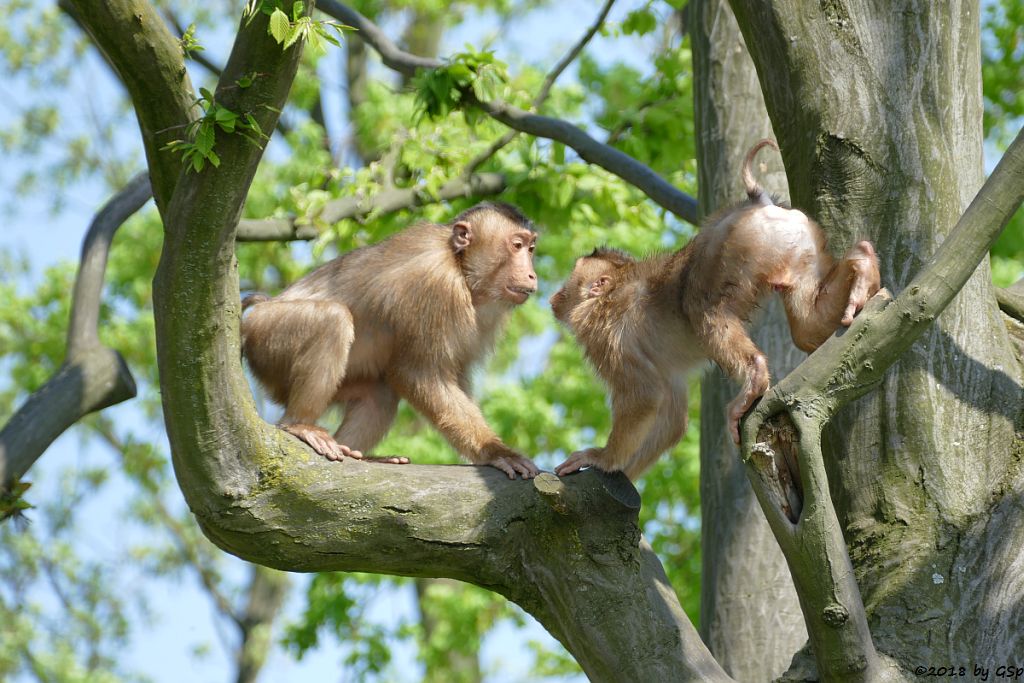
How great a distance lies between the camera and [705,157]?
7305 millimetres

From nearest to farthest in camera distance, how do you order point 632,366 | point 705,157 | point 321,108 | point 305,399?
point 632,366, point 305,399, point 705,157, point 321,108

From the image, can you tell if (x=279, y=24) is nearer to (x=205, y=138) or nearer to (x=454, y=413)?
(x=205, y=138)

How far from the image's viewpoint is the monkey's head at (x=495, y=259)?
6508 mm

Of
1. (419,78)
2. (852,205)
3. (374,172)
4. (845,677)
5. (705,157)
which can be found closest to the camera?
(845,677)

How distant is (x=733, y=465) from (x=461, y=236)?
2.16 meters

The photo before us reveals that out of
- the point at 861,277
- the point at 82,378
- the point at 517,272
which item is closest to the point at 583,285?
the point at 517,272

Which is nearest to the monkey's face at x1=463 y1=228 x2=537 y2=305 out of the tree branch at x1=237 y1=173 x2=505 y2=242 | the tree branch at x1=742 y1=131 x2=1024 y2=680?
the tree branch at x1=237 y1=173 x2=505 y2=242

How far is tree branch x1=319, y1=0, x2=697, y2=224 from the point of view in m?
7.46

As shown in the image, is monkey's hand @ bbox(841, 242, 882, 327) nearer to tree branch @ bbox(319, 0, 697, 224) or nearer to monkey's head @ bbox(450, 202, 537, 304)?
monkey's head @ bbox(450, 202, 537, 304)

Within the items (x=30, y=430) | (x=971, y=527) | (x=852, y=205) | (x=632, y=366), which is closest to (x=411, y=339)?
(x=632, y=366)

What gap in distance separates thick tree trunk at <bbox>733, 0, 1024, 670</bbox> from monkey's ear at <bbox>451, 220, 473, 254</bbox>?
218 cm

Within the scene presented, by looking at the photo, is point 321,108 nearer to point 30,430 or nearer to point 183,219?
point 30,430

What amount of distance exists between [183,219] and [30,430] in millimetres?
2762

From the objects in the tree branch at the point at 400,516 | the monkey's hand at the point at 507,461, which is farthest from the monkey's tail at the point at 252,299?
the tree branch at the point at 400,516
